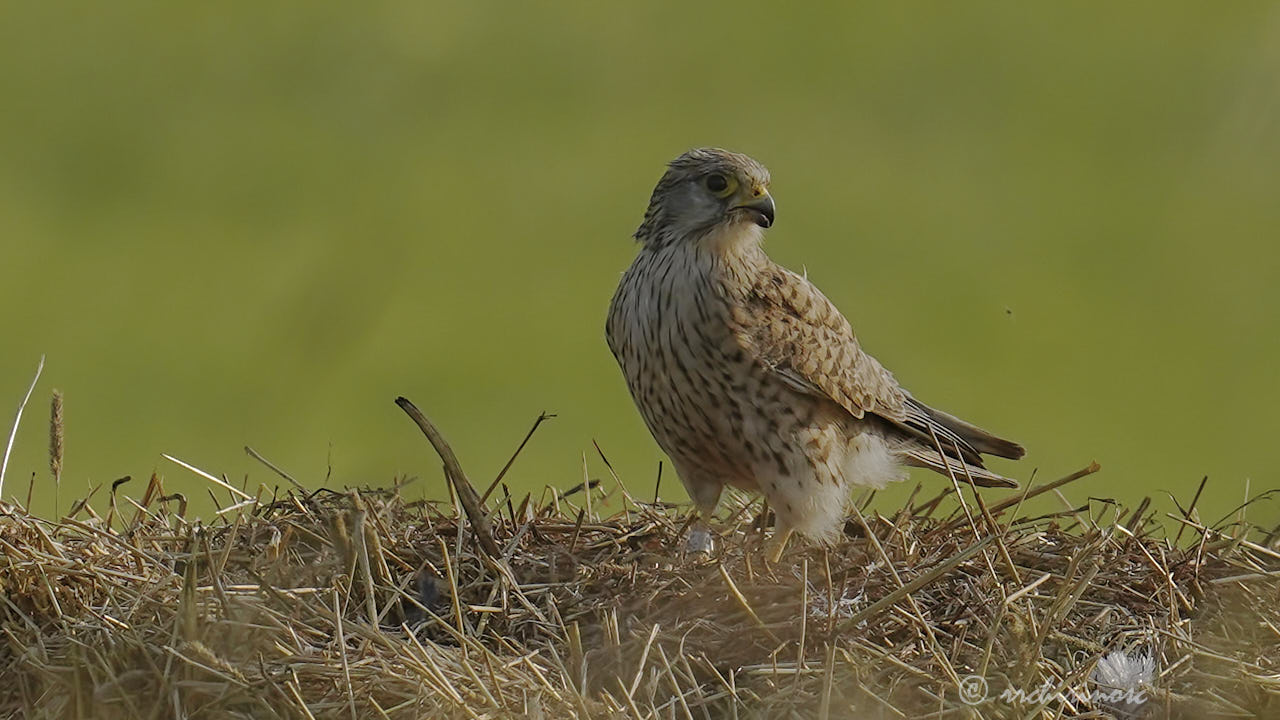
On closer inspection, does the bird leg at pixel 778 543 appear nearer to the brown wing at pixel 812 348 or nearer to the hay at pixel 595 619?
the hay at pixel 595 619

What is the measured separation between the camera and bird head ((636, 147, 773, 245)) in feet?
11.6

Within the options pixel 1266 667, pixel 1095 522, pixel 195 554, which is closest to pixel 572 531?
pixel 195 554

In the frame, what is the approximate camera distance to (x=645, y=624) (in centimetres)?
283

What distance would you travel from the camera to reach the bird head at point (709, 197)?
3549 millimetres

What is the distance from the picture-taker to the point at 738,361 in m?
3.44

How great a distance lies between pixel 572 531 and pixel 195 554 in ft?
3.35

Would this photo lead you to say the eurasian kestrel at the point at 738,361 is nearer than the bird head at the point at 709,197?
Yes

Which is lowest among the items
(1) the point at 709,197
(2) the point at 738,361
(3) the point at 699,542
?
(3) the point at 699,542

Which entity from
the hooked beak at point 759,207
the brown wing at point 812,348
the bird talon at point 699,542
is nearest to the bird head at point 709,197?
the hooked beak at point 759,207

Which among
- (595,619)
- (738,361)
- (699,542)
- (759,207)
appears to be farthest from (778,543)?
(759,207)

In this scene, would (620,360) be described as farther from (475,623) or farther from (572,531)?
(475,623)

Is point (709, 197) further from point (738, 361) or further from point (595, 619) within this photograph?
point (595, 619)

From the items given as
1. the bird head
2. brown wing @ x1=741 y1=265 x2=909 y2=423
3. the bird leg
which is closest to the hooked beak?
the bird head

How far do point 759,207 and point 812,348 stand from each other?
0.39 m
